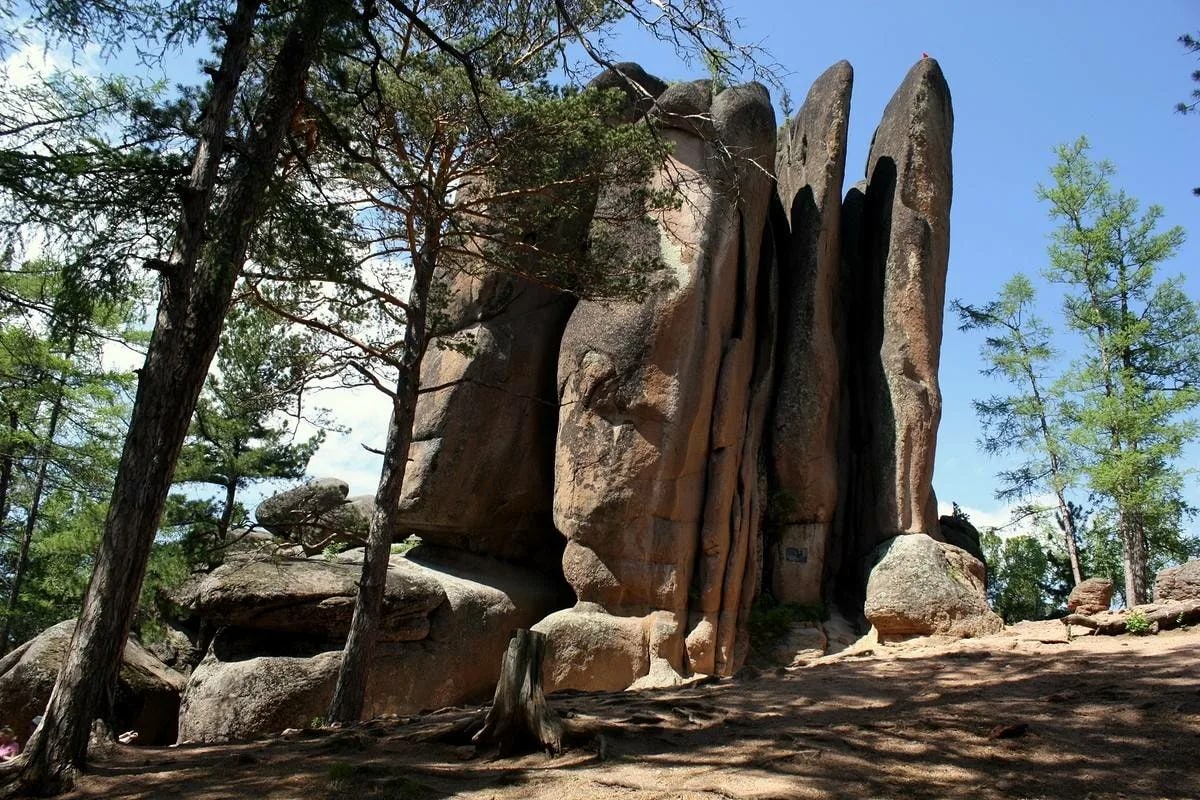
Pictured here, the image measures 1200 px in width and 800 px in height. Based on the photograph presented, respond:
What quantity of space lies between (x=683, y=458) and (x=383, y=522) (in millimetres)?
5576

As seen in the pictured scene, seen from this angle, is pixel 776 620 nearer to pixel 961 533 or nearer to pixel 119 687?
pixel 961 533

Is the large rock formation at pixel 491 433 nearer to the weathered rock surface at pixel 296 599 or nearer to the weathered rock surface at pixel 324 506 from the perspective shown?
the weathered rock surface at pixel 324 506

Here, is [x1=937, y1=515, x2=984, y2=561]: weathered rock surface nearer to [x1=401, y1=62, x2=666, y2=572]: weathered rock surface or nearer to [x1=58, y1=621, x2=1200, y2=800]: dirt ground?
[x1=401, y1=62, x2=666, y2=572]: weathered rock surface

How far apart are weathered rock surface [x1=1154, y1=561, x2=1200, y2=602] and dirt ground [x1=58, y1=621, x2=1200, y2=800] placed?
6.84ft

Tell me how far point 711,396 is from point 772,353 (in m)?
2.18

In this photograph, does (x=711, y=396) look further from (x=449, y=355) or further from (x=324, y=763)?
(x=324, y=763)

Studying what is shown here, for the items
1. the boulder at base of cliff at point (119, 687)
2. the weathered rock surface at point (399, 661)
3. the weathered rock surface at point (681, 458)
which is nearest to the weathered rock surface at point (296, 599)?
the weathered rock surface at point (681, 458)

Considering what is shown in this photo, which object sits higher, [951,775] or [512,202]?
[512,202]

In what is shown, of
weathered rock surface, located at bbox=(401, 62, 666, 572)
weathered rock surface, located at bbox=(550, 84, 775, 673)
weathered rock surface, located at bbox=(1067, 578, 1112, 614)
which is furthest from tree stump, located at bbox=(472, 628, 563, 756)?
weathered rock surface, located at bbox=(401, 62, 666, 572)

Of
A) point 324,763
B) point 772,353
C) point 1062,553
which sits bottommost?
point 324,763

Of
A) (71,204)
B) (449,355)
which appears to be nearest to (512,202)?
(449,355)

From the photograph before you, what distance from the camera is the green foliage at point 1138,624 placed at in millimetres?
9680

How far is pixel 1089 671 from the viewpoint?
26.5ft

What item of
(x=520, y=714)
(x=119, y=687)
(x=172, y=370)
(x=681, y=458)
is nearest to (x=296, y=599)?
(x=119, y=687)
